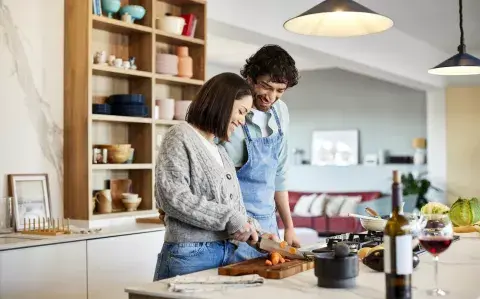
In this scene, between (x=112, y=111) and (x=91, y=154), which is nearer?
(x=91, y=154)

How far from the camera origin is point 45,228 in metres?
3.90

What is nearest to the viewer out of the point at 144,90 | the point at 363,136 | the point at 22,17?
the point at 22,17

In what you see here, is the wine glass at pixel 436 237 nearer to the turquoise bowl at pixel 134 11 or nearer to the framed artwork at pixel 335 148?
the turquoise bowl at pixel 134 11

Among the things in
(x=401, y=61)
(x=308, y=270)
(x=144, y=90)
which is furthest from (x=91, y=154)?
(x=401, y=61)

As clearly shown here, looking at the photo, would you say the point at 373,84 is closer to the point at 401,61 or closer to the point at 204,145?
the point at 401,61

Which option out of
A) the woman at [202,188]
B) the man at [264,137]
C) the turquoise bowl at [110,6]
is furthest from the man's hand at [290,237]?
the turquoise bowl at [110,6]

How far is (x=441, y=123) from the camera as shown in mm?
10344

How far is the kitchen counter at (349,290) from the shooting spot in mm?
1854

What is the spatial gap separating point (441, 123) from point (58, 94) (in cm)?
748

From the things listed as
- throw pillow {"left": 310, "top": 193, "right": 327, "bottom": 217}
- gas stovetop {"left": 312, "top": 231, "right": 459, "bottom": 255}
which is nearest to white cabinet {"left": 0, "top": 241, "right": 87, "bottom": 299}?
gas stovetop {"left": 312, "top": 231, "right": 459, "bottom": 255}

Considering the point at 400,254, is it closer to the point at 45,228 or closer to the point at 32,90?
the point at 45,228

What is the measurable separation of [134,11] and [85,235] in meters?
1.60

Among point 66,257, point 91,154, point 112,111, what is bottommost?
point 66,257

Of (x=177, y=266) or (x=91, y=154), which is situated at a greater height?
(x=91, y=154)
